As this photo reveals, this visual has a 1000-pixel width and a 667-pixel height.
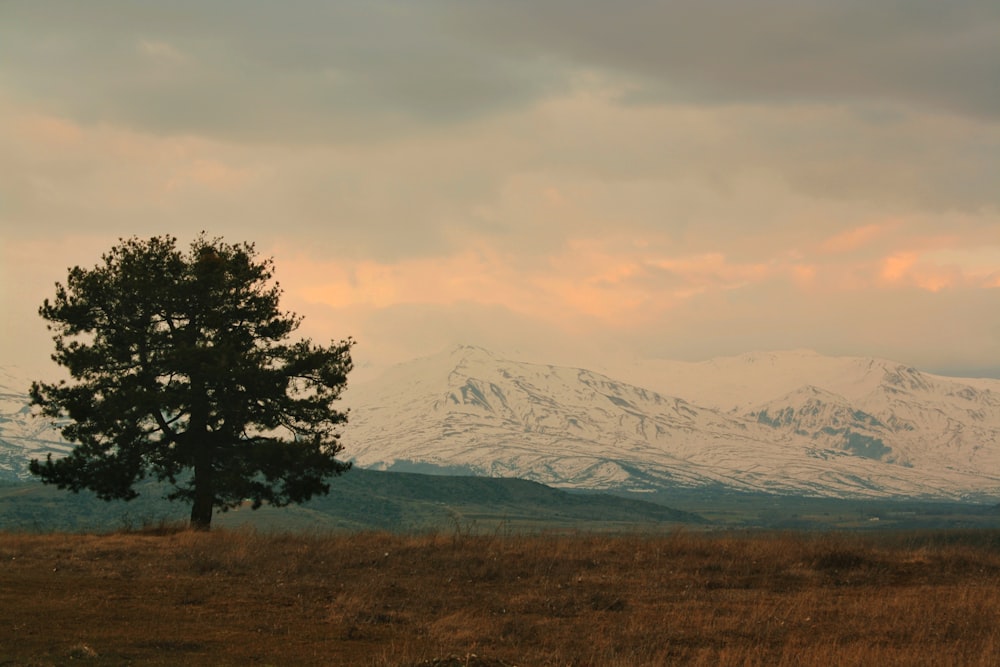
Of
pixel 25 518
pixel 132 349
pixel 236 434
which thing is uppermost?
pixel 132 349

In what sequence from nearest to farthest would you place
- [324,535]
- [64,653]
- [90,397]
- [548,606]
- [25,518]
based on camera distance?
[64,653]
[548,606]
[324,535]
[90,397]
[25,518]

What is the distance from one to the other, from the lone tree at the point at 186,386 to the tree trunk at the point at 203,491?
46mm

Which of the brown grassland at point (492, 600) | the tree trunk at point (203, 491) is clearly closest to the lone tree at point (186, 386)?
the tree trunk at point (203, 491)

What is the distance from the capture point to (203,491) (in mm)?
40812

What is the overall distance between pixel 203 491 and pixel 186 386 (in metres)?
4.15

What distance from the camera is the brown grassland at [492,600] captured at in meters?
19.4

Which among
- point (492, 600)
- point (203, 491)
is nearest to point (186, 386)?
point (203, 491)

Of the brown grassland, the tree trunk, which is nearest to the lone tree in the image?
the tree trunk

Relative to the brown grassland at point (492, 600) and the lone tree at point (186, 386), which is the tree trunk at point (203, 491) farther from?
the brown grassland at point (492, 600)

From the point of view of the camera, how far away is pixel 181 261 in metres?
42.2

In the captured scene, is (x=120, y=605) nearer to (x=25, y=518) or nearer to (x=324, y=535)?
(x=324, y=535)

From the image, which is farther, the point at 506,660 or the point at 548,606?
the point at 548,606

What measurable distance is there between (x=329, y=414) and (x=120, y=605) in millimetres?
19102

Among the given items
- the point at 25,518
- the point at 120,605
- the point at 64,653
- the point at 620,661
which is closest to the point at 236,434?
the point at 120,605
